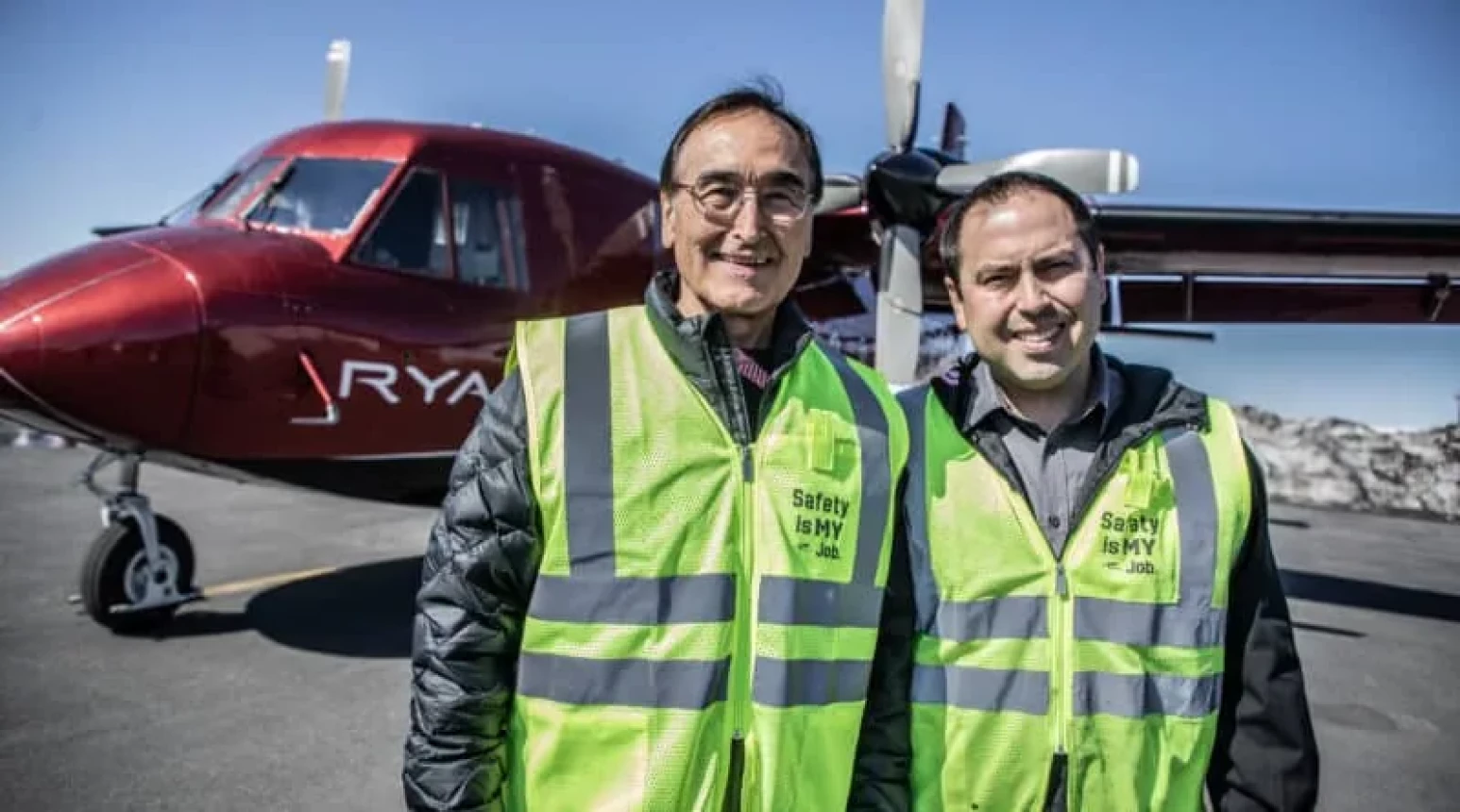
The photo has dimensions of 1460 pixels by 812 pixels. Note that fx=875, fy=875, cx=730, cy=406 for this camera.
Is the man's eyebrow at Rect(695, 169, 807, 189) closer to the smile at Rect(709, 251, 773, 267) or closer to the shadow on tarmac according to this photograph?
the smile at Rect(709, 251, 773, 267)

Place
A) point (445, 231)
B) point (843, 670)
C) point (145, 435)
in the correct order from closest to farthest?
point (843, 670) → point (145, 435) → point (445, 231)

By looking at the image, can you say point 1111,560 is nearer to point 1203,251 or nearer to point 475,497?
point 475,497

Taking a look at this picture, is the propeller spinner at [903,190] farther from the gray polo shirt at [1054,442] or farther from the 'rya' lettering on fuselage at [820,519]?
the 'rya' lettering on fuselage at [820,519]

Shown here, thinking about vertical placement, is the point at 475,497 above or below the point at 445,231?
below

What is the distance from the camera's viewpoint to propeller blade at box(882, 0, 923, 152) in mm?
6820

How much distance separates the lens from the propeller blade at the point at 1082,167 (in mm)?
5984

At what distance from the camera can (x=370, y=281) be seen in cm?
562

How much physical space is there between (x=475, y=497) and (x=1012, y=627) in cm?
105

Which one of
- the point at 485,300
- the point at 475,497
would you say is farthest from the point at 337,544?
the point at 475,497

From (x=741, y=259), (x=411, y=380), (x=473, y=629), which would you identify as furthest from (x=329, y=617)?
(x=741, y=259)

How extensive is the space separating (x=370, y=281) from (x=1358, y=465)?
18552mm

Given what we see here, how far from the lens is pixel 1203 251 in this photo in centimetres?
792

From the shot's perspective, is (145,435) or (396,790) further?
(145,435)

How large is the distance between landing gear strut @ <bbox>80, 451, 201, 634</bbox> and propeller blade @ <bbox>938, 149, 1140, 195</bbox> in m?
6.06
